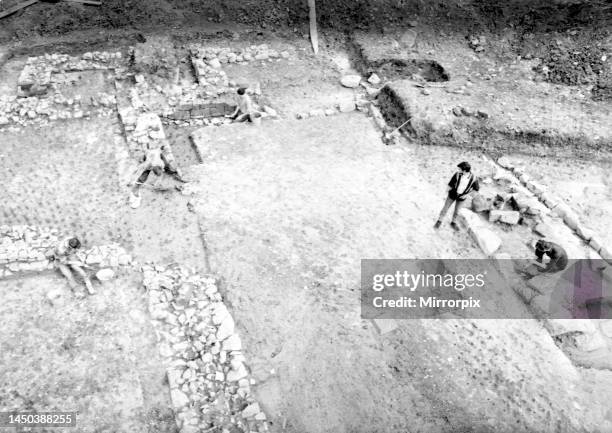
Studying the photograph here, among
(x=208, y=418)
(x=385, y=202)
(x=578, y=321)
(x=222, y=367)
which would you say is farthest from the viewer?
(x=385, y=202)

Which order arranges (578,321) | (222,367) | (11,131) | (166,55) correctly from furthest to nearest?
(166,55) → (11,131) → (578,321) → (222,367)

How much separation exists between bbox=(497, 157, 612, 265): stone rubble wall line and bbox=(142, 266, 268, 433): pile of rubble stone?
18.8ft

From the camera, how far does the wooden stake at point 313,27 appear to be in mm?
12177

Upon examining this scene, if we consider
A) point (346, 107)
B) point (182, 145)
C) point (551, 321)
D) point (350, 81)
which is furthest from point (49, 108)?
point (551, 321)

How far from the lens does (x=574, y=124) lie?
9.46m

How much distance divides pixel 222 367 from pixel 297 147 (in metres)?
4.82

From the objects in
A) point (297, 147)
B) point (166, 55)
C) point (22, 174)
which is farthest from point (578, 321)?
point (166, 55)

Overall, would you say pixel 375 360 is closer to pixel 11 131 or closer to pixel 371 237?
pixel 371 237

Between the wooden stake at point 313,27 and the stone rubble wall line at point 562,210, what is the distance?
5.85 meters

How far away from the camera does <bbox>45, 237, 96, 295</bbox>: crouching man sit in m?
6.25

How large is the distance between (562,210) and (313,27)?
8036mm

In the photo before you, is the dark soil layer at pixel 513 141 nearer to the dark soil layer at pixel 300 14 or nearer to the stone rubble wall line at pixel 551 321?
the stone rubble wall line at pixel 551 321

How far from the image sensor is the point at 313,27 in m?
12.4

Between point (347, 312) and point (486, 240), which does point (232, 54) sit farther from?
point (347, 312)
